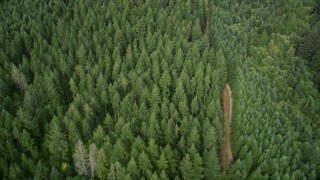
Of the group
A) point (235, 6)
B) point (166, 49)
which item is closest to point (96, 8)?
point (166, 49)

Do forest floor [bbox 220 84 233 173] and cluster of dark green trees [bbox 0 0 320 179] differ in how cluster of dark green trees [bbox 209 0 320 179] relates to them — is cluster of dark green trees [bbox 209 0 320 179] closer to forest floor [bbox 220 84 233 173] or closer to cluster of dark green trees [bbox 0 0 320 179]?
cluster of dark green trees [bbox 0 0 320 179]

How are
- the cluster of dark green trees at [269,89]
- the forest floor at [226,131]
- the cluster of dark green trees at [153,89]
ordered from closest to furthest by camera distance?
the cluster of dark green trees at [153,89] < the cluster of dark green trees at [269,89] < the forest floor at [226,131]

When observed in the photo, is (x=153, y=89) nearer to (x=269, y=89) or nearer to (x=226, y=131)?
(x=226, y=131)

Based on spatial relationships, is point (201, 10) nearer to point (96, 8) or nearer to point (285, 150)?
point (96, 8)

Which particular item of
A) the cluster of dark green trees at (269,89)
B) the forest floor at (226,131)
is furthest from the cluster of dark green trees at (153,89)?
the forest floor at (226,131)

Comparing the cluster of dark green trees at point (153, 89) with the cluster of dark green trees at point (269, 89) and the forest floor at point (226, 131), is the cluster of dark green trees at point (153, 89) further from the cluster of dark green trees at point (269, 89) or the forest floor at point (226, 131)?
the forest floor at point (226, 131)

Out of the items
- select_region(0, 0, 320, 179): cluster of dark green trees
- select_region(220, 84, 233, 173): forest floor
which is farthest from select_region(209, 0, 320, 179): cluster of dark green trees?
select_region(220, 84, 233, 173): forest floor
